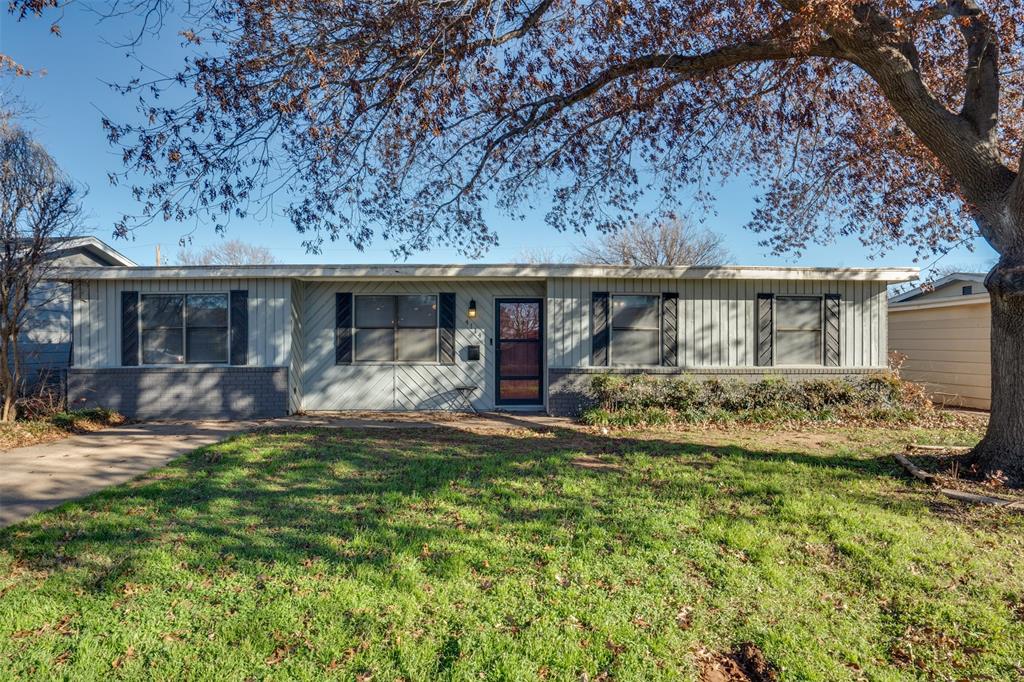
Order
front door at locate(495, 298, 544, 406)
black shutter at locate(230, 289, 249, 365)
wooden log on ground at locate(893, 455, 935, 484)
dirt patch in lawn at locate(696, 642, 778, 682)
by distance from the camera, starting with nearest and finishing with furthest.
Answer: dirt patch in lawn at locate(696, 642, 778, 682) < wooden log on ground at locate(893, 455, 935, 484) < black shutter at locate(230, 289, 249, 365) < front door at locate(495, 298, 544, 406)

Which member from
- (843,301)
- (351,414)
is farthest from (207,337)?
(843,301)

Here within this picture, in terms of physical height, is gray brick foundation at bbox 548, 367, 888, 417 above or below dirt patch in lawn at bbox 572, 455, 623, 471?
above

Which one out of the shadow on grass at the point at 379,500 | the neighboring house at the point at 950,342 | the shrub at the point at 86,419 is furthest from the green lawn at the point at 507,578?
the neighboring house at the point at 950,342

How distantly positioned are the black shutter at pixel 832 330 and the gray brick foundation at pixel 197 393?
33.0ft

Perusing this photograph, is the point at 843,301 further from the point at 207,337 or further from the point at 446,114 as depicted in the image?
the point at 207,337

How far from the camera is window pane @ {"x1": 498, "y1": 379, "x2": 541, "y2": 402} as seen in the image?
10.1 m

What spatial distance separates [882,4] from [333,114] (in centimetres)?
592

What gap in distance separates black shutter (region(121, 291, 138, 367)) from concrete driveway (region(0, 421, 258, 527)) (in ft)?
4.78

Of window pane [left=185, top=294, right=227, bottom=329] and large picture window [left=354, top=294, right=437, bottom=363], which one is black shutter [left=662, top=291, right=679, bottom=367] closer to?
large picture window [left=354, top=294, right=437, bottom=363]

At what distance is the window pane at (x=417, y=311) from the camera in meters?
9.91

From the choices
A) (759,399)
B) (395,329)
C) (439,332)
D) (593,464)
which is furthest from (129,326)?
(759,399)

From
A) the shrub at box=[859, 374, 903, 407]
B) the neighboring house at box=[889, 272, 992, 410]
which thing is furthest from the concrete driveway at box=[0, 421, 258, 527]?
the neighboring house at box=[889, 272, 992, 410]

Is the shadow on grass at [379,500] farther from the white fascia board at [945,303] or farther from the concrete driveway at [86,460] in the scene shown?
the white fascia board at [945,303]

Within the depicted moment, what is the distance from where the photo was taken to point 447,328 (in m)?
9.91
